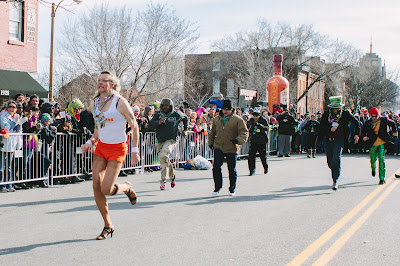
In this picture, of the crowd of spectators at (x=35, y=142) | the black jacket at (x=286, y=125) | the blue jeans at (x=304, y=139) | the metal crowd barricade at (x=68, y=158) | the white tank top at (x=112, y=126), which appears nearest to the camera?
the white tank top at (x=112, y=126)

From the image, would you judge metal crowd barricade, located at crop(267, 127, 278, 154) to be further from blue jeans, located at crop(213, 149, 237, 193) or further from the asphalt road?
blue jeans, located at crop(213, 149, 237, 193)

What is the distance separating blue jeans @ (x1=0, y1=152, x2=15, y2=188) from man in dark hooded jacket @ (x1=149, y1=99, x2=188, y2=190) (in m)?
2.91

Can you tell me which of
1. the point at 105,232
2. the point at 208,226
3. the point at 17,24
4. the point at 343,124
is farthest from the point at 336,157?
the point at 17,24

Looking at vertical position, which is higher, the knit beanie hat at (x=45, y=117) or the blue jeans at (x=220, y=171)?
the knit beanie hat at (x=45, y=117)

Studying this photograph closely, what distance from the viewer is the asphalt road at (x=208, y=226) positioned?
5.17m

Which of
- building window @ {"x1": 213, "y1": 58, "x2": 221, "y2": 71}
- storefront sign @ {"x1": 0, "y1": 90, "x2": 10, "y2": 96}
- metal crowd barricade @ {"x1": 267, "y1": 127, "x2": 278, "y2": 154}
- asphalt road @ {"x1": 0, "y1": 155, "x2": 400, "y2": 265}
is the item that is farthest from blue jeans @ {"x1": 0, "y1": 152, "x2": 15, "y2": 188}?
building window @ {"x1": 213, "y1": 58, "x2": 221, "y2": 71}

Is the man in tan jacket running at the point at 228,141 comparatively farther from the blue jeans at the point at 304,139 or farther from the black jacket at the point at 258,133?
the blue jeans at the point at 304,139

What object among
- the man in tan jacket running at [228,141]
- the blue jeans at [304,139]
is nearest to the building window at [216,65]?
the blue jeans at [304,139]

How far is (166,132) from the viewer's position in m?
10.4

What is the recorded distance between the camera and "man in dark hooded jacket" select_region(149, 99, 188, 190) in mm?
10312

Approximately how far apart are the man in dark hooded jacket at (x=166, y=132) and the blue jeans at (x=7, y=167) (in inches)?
114

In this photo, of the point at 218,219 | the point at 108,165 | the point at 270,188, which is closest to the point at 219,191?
the point at 270,188

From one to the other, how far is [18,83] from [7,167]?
13164mm

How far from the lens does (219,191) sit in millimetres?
9992
